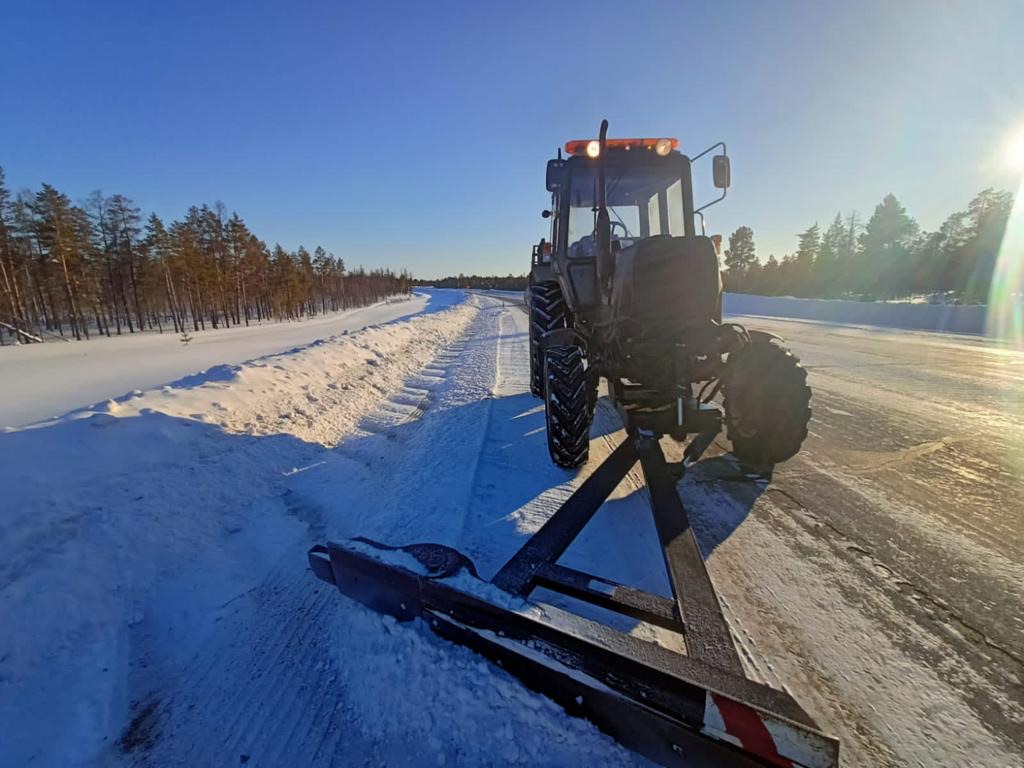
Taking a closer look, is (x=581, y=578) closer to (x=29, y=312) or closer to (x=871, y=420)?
(x=871, y=420)

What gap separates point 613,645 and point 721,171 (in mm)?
4446

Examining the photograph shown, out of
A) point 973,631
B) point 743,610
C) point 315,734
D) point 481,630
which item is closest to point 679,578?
point 743,610

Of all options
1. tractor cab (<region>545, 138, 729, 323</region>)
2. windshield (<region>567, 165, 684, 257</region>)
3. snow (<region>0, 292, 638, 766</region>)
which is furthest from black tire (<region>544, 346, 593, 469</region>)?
windshield (<region>567, 165, 684, 257</region>)

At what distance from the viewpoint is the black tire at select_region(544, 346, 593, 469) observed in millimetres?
3365

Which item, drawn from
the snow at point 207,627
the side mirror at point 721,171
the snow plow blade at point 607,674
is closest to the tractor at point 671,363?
the side mirror at point 721,171

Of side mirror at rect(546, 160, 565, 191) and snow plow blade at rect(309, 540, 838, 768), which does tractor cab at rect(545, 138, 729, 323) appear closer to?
side mirror at rect(546, 160, 565, 191)

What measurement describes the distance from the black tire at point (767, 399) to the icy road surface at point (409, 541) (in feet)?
1.01

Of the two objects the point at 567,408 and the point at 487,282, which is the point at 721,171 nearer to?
the point at 567,408

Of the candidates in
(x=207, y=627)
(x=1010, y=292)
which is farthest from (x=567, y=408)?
(x=1010, y=292)

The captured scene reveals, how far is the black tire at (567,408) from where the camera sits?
337 centimetres

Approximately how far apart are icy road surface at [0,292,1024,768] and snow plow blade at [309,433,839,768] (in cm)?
21

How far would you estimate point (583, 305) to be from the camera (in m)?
4.40

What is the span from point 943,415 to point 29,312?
6451 cm

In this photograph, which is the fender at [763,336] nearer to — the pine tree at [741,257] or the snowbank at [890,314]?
the snowbank at [890,314]
